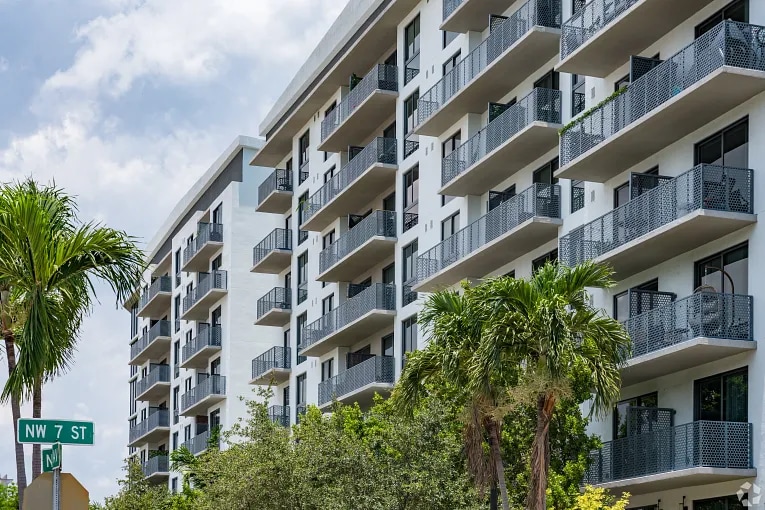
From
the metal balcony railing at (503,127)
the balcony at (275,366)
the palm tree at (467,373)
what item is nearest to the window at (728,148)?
the palm tree at (467,373)

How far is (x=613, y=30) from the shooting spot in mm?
34062

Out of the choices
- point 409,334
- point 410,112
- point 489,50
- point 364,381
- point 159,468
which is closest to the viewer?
point 489,50

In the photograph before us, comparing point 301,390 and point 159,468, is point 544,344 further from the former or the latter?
point 159,468

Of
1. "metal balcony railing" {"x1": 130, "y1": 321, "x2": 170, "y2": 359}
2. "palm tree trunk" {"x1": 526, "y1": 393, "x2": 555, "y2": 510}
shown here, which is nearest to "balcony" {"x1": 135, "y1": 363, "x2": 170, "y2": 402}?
"metal balcony railing" {"x1": 130, "y1": 321, "x2": 170, "y2": 359}

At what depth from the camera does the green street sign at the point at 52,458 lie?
38.4 ft

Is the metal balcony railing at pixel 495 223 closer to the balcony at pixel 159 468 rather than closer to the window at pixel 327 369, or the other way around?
the window at pixel 327 369

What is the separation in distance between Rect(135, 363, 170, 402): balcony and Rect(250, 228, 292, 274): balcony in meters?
25.9

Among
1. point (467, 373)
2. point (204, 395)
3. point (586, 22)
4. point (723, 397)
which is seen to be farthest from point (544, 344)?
point (204, 395)

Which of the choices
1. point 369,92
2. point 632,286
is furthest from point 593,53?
point 369,92

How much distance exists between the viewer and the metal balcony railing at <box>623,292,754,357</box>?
1187 inches

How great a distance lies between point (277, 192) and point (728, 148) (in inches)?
1476

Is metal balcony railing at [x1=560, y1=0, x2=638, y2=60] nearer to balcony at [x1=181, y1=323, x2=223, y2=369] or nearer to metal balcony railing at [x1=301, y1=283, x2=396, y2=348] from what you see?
metal balcony railing at [x1=301, y1=283, x2=396, y2=348]

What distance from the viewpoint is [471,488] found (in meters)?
31.1

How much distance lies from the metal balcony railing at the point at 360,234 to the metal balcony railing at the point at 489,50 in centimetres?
593
